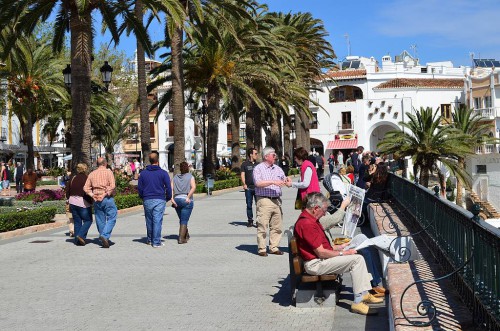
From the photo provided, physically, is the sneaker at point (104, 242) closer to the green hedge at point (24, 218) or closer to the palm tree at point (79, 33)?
the green hedge at point (24, 218)

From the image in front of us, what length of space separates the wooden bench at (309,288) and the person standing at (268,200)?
331 centimetres

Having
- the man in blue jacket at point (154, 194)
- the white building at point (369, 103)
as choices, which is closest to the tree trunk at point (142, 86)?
the man in blue jacket at point (154, 194)

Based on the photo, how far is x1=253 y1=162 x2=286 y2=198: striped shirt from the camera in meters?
11.4

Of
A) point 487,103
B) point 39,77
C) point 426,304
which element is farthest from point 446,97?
point 426,304

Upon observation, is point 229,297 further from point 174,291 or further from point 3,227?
point 3,227

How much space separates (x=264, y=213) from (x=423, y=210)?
2464 mm

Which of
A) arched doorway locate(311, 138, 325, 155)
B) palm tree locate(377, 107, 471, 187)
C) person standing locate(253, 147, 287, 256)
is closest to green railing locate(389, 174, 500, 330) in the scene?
person standing locate(253, 147, 287, 256)

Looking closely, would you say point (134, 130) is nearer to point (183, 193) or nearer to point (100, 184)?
point (100, 184)

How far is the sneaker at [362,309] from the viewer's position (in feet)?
24.3

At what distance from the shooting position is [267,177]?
451 inches

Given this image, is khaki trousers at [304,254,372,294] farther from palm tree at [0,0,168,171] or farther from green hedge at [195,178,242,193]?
green hedge at [195,178,242,193]

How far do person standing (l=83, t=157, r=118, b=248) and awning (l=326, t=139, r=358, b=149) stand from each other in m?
61.6

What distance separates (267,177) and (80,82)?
1004 centimetres

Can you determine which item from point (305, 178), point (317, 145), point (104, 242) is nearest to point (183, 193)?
point (104, 242)
